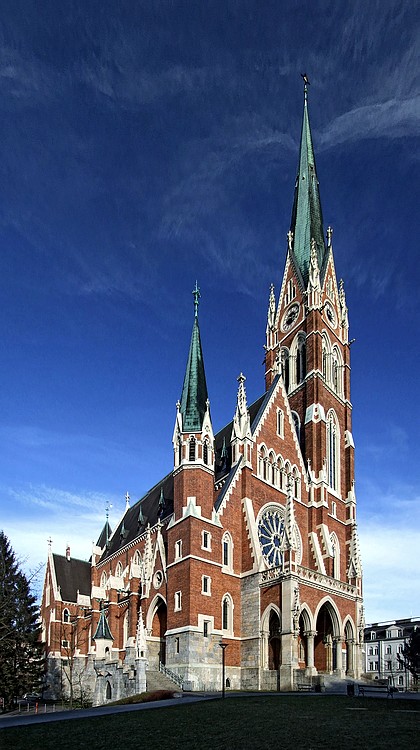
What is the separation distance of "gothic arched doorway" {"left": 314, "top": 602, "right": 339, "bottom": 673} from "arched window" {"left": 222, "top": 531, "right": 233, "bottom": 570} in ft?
21.6

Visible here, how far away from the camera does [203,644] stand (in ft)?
119

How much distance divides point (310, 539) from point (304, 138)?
41.8 m

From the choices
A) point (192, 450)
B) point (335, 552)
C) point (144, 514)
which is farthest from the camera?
point (144, 514)

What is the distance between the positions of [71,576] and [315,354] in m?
36.9

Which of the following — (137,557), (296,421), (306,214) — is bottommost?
(137,557)

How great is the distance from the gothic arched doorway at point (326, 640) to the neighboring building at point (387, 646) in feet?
190

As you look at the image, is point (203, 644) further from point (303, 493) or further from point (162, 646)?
point (303, 493)

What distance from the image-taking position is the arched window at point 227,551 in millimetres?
40125

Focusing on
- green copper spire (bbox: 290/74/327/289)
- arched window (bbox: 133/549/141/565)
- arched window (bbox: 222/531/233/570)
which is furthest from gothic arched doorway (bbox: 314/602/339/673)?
green copper spire (bbox: 290/74/327/289)

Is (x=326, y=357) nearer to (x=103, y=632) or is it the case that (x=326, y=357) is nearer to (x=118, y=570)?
(x=103, y=632)

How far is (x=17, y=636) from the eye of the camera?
158 ft

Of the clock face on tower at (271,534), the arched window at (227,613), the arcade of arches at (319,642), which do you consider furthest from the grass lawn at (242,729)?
the clock face on tower at (271,534)

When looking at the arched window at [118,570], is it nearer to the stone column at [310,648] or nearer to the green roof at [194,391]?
the green roof at [194,391]

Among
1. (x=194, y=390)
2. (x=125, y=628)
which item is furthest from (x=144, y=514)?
(x=194, y=390)
